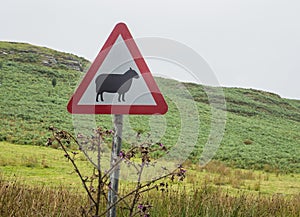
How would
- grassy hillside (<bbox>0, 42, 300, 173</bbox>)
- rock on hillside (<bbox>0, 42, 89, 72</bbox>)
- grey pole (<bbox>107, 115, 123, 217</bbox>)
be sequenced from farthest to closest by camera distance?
rock on hillside (<bbox>0, 42, 89, 72</bbox>), grassy hillside (<bbox>0, 42, 300, 173</bbox>), grey pole (<bbox>107, 115, 123, 217</bbox>)

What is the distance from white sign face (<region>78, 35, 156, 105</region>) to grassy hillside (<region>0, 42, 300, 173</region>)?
61cm

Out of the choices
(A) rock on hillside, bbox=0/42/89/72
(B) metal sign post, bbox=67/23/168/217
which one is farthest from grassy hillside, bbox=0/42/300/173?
(B) metal sign post, bbox=67/23/168/217

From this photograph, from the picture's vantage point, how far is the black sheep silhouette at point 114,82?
2590 mm

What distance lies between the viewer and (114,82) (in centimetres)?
261

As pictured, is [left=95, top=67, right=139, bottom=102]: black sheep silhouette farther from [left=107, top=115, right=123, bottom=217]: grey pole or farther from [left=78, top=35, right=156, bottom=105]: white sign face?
[left=107, top=115, right=123, bottom=217]: grey pole

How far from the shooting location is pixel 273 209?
4.86 meters

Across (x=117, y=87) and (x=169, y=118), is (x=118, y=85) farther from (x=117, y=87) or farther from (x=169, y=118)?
(x=169, y=118)

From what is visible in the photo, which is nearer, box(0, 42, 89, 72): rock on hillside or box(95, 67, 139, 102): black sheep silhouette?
box(95, 67, 139, 102): black sheep silhouette

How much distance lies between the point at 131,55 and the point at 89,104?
397 mm

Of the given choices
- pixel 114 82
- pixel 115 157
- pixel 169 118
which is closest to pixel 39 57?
pixel 169 118

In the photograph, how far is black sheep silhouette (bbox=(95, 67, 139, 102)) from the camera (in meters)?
2.59

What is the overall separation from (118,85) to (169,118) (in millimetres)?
29967

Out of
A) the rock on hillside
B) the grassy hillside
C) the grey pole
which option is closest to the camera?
the grey pole

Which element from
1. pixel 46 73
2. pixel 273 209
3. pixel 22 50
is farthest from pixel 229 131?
pixel 22 50
